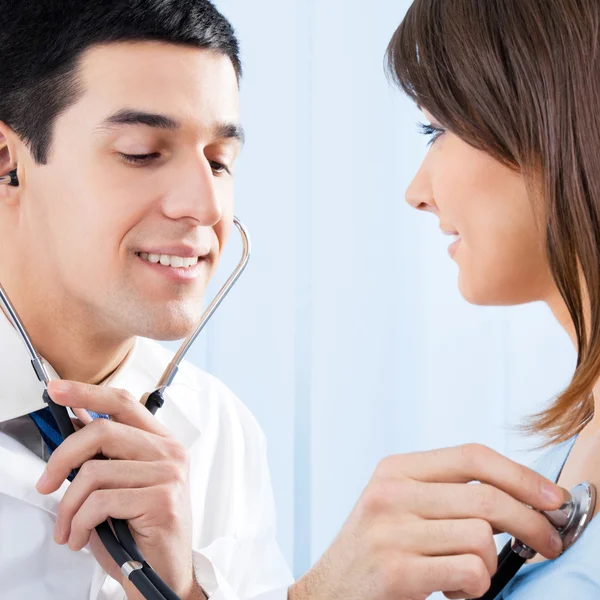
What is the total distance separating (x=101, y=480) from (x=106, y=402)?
93mm

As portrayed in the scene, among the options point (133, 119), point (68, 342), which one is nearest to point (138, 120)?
point (133, 119)

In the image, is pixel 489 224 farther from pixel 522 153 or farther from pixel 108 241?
pixel 108 241

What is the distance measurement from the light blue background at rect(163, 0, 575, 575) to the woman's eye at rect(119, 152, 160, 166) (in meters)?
0.79

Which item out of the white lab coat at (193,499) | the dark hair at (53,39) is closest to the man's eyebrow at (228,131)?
the dark hair at (53,39)

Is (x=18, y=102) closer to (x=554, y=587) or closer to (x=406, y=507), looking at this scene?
(x=406, y=507)

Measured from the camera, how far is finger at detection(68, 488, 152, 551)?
3.09 feet

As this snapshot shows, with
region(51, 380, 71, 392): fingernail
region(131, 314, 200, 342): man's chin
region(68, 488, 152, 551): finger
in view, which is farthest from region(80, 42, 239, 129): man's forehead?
region(68, 488, 152, 551): finger

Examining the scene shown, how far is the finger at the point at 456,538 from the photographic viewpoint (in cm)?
64

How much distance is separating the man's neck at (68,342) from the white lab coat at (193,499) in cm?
6

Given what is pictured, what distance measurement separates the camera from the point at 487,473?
0.65 m

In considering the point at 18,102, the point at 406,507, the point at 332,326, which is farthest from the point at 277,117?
the point at 406,507

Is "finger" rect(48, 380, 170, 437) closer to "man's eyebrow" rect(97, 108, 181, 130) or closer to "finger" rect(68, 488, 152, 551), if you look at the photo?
"finger" rect(68, 488, 152, 551)

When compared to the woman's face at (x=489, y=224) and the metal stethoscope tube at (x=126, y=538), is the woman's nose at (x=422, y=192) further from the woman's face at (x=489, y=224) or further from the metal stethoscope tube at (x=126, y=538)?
the metal stethoscope tube at (x=126, y=538)

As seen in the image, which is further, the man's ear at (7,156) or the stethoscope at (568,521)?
the man's ear at (7,156)
